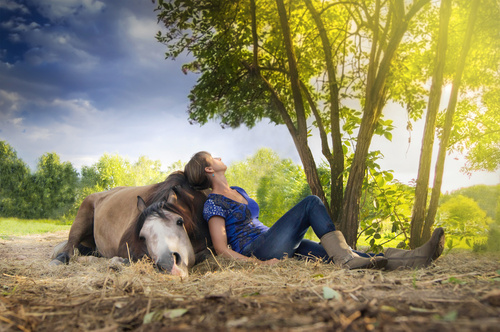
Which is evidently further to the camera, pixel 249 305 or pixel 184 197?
pixel 184 197

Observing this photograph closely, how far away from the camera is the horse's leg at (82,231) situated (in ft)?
14.9

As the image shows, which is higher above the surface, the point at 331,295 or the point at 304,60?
the point at 304,60

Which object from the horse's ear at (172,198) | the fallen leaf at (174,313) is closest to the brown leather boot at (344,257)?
the horse's ear at (172,198)

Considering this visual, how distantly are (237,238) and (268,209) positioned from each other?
8.69 meters

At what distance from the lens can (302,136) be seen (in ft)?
16.4

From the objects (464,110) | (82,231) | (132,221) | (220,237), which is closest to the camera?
(220,237)

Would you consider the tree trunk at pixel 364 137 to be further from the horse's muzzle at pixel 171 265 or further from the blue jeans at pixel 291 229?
the horse's muzzle at pixel 171 265

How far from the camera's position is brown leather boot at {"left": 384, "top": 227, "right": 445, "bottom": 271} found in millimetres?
2752

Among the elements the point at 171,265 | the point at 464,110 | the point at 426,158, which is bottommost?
the point at 171,265

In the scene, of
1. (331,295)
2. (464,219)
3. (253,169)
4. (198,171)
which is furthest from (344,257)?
(253,169)

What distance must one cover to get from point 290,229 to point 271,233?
0.17 m

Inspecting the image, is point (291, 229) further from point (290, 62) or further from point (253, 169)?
point (253, 169)

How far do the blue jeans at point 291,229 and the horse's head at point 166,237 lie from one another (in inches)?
24.7

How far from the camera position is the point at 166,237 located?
2740mm
